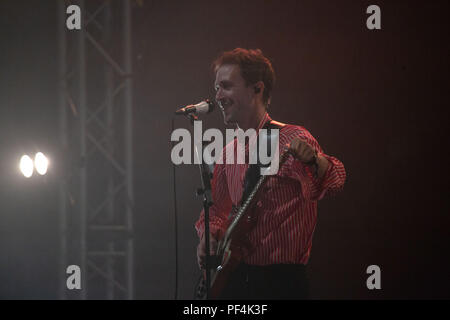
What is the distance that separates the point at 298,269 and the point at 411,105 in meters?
2.07

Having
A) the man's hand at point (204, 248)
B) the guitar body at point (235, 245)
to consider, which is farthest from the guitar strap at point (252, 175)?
the man's hand at point (204, 248)

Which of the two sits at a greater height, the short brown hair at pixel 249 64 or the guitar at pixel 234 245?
the short brown hair at pixel 249 64

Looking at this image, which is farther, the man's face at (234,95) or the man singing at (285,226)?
the man's face at (234,95)

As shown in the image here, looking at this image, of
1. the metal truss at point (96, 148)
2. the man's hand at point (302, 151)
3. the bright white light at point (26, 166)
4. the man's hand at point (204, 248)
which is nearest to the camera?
the man's hand at point (302, 151)

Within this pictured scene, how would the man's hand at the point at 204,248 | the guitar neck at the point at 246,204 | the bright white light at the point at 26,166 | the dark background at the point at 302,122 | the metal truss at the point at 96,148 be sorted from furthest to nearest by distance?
the bright white light at the point at 26,166 < the dark background at the point at 302,122 < the metal truss at the point at 96,148 < the man's hand at the point at 204,248 < the guitar neck at the point at 246,204

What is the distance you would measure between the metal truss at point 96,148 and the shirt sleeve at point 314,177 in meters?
1.76

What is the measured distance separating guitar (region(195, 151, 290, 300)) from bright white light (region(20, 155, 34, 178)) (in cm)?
219

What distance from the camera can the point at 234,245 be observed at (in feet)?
7.08

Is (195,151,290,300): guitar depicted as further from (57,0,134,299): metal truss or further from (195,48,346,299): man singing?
(57,0,134,299): metal truss

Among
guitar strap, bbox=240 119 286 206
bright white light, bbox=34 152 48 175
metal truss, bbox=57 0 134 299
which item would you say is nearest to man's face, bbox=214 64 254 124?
guitar strap, bbox=240 119 286 206

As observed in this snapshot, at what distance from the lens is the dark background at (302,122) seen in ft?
11.8

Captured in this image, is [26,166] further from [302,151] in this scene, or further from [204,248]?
[302,151]

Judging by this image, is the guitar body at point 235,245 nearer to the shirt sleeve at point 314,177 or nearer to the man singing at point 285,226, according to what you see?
the man singing at point 285,226

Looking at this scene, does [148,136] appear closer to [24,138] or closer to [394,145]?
[24,138]
